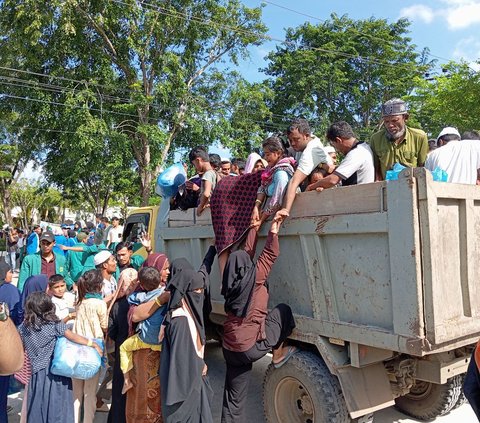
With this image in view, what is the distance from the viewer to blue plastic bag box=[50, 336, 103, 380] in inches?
128

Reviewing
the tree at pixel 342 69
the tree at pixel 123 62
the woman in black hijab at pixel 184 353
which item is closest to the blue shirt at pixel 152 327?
the woman in black hijab at pixel 184 353

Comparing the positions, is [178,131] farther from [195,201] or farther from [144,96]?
[195,201]

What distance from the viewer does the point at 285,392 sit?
→ 343 centimetres

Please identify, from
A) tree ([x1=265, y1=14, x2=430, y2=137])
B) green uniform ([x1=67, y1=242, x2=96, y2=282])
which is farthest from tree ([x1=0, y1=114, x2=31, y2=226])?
green uniform ([x1=67, y1=242, x2=96, y2=282])

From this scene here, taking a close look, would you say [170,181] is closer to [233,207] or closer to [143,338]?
[233,207]

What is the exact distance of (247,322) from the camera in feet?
10.6

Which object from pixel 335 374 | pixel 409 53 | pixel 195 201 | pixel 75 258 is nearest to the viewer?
pixel 335 374

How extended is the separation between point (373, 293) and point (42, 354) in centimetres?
245

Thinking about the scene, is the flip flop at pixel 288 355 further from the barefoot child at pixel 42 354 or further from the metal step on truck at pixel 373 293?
the barefoot child at pixel 42 354

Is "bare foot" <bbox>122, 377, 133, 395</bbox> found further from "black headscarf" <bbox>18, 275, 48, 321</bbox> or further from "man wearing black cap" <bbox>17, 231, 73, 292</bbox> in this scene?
Answer: "man wearing black cap" <bbox>17, 231, 73, 292</bbox>

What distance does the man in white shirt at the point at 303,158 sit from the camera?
324cm

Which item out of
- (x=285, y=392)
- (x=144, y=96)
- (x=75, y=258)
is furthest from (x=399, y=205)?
(x=144, y=96)

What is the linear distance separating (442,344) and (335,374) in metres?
0.77

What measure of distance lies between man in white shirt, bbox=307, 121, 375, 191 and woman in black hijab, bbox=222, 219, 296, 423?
503 mm
